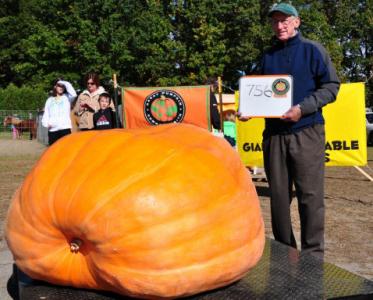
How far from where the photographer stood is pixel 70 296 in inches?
90.7

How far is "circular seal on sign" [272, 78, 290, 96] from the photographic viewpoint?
3633 millimetres

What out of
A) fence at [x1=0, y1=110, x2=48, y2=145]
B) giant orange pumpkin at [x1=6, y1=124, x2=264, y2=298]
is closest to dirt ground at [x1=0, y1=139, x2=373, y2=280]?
giant orange pumpkin at [x1=6, y1=124, x2=264, y2=298]

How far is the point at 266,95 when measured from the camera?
12.2 feet

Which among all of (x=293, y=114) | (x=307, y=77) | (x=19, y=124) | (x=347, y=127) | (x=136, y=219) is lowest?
(x=19, y=124)

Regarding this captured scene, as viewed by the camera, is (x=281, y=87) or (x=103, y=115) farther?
(x=103, y=115)

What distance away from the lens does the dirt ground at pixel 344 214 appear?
442cm

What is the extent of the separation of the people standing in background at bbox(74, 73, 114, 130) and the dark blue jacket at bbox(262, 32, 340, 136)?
4672 mm

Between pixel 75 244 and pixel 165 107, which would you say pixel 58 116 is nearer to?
pixel 165 107

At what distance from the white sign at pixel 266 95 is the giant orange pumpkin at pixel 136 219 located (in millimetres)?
1243

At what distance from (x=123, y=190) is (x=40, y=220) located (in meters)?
0.39

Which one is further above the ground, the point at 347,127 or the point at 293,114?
the point at 293,114

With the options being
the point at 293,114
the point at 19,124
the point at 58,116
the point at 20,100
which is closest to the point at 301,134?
the point at 293,114

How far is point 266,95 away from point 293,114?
31cm

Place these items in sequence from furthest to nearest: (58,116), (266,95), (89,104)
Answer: (58,116) → (89,104) → (266,95)
